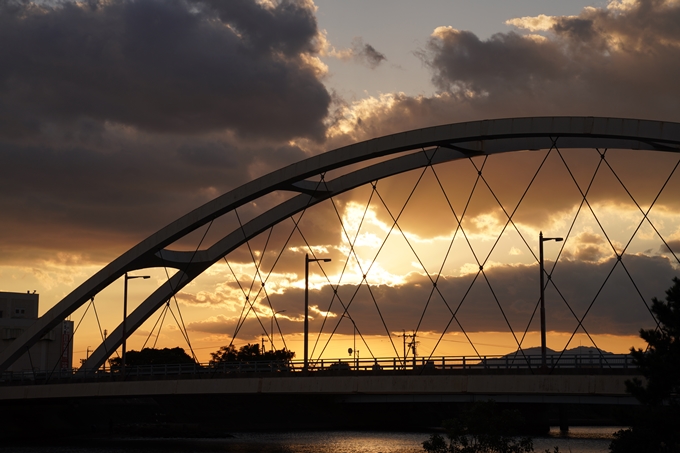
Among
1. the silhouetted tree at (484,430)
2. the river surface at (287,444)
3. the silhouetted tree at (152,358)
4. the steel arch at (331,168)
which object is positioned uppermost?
the steel arch at (331,168)

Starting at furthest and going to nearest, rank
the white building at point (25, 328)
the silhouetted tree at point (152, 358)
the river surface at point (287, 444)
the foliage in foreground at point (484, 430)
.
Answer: the silhouetted tree at point (152, 358), the white building at point (25, 328), the river surface at point (287, 444), the foliage in foreground at point (484, 430)

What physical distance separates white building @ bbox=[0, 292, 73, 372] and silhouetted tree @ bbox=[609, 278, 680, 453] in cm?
7026

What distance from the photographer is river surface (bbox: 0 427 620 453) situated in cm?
5225

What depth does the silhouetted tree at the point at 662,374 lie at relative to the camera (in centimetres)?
2530

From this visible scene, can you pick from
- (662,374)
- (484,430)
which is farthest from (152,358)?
(662,374)

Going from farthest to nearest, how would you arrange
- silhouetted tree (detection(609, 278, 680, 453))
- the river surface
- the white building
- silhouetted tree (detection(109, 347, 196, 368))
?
silhouetted tree (detection(109, 347, 196, 368)) < the white building < the river surface < silhouetted tree (detection(609, 278, 680, 453))

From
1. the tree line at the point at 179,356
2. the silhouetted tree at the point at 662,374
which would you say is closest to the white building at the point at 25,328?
the tree line at the point at 179,356

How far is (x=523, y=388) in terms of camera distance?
101 ft

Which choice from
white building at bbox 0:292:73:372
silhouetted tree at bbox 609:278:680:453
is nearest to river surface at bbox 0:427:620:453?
silhouetted tree at bbox 609:278:680:453

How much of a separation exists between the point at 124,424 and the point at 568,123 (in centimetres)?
5234

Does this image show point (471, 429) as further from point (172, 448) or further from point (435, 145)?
point (172, 448)

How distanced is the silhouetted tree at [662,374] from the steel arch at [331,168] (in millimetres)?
6938

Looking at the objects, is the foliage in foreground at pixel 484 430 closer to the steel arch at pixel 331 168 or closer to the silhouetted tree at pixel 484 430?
the silhouetted tree at pixel 484 430

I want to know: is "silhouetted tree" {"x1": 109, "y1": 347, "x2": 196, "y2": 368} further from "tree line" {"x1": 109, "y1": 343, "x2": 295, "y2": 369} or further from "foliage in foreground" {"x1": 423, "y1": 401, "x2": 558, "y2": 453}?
"foliage in foreground" {"x1": 423, "y1": 401, "x2": 558, "y2": 453}
